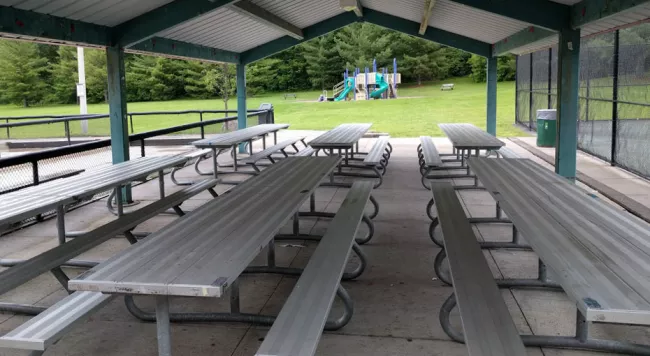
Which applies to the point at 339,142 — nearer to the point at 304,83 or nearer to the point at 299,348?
the point at 299,348

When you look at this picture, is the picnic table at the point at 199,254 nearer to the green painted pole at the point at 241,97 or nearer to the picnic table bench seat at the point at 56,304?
the picnic table bench seat at the point at 56,304

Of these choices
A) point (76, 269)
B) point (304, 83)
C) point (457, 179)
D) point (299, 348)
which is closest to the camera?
point (299, 348)

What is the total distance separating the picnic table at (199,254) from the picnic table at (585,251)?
57.9 inches

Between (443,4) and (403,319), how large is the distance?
695cm

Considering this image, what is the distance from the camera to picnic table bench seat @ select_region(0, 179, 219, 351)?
8.45ft

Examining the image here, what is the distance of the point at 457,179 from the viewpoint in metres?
8.92

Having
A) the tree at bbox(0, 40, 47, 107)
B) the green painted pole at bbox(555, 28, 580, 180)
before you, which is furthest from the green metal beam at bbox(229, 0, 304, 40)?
the tree at bbox(0, 40, 47, 107)

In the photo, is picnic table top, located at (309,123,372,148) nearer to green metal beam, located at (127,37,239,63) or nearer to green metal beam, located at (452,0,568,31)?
green metal beam, located at (127,37,239,63)

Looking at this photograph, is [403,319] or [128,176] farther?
[128,176]

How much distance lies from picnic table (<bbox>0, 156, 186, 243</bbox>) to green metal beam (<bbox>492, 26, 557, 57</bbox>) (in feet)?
17.9

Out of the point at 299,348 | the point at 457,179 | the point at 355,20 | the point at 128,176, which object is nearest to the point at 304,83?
the point at 355,20

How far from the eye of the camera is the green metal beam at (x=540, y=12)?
23.4ft

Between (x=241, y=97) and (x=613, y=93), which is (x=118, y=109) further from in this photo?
(x=613, y=93)

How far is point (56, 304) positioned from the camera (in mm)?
3039
